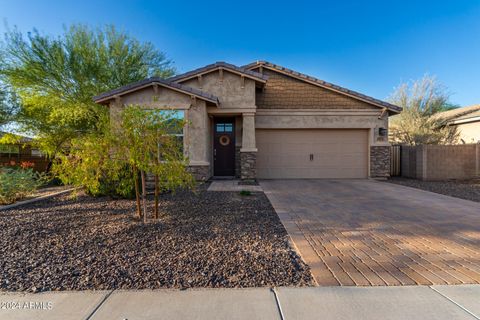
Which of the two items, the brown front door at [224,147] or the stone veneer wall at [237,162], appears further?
the brown front door at [224,147]

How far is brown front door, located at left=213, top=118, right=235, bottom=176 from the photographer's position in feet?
40.1

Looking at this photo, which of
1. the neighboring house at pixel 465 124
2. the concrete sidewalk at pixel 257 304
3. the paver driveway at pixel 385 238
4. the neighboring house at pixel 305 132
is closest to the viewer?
the concrete sidewalk at pixel 257 304

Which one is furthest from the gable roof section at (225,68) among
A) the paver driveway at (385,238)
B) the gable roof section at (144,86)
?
the paver driveway at (385,238)

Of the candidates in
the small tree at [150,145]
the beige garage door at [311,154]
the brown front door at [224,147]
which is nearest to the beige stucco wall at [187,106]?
the brown front door at [224,147]

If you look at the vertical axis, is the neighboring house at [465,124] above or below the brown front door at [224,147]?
above

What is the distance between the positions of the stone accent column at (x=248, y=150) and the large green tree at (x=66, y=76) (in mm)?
6121

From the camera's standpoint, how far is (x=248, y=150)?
10.9 meters

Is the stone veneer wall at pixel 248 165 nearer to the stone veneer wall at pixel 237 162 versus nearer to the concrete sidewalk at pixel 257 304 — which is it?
the stone veneer wall at pixel 237 162

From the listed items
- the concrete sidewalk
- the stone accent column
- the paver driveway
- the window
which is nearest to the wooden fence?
the paver driveway

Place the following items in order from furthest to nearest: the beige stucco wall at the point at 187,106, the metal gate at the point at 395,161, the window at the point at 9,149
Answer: the metal gate at the point at 395,161 → the window at the point at 9,149 → the beige stucco wall at the point at 187,106

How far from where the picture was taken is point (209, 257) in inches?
134

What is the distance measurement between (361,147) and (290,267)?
10889mm

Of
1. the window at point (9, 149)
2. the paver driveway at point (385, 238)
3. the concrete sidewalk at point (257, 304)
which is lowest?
the concrete sidewalk at point (257, 304)

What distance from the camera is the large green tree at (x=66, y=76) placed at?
11.0 metres
